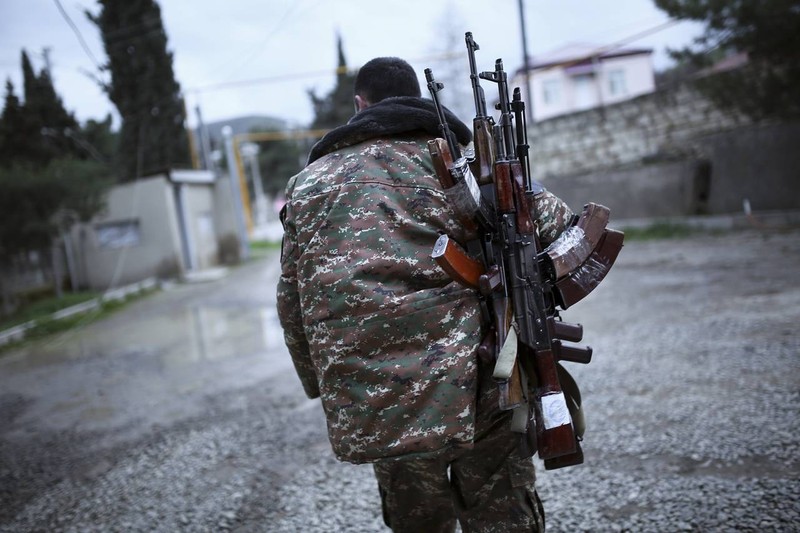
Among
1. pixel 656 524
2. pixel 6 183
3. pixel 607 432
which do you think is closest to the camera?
pixel 656 524

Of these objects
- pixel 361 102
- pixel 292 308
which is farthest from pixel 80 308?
pixel 361 102

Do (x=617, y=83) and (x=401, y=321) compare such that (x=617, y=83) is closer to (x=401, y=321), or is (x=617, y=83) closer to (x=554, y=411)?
(x=554, y=411)

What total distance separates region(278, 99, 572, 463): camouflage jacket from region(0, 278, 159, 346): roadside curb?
10.3 meters

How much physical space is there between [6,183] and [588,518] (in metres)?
13.2

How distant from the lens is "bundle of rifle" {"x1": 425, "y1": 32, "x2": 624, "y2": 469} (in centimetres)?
172

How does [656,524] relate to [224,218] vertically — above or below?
below

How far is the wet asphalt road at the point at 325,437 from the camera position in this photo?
2750 mm

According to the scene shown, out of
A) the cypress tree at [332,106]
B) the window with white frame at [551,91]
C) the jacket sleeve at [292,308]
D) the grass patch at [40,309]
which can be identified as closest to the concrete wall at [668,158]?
the jacket sleeve at [292,308]

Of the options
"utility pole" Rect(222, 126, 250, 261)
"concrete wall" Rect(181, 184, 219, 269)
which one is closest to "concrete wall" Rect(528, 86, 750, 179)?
"utility pole" Rect(222, 126, 250, 261)

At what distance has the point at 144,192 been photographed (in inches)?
674

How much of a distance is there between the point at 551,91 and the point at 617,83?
11.6 ft

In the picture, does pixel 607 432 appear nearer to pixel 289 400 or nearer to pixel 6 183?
pixel 289 400

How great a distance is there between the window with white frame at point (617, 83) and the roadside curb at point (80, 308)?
2680 centimetres

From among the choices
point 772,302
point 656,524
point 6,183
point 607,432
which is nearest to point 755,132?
point 772,302
